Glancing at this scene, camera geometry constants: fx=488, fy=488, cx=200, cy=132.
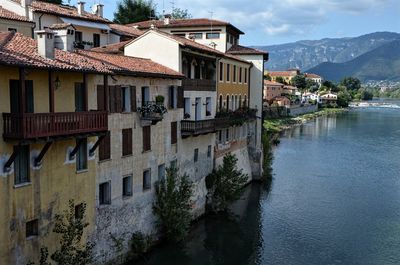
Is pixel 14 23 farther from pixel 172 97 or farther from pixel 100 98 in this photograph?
pixel 100 98

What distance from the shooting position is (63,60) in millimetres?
20016

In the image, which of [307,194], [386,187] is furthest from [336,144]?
[307,194]

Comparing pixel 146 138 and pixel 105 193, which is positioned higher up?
pixel 146 138

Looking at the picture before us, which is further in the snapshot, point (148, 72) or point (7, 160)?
point (148, 72)

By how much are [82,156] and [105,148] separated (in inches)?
70.9

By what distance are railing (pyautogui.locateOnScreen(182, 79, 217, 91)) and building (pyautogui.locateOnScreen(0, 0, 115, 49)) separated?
926 cm

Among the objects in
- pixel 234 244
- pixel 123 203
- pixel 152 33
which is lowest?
pixel 234 244

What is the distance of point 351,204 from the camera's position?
139 feet

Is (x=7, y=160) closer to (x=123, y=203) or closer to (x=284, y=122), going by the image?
(x=123, y=203)

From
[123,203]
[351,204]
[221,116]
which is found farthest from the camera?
[351,204]

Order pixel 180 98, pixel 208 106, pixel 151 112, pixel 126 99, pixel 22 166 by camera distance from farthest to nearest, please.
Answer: pixel 208 106 < pixel 180 98 < pixel 151 112 < pixel 126 99 < pixel 22 166

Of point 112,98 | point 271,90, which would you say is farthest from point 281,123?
point 112,98

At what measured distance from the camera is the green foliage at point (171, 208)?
2823 centimetres

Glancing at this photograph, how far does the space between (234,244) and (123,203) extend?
393 inches
